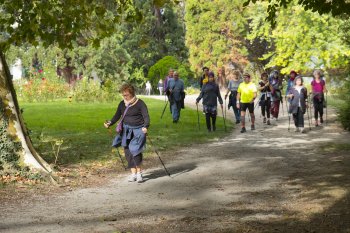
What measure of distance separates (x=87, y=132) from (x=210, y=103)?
3864 millimetres

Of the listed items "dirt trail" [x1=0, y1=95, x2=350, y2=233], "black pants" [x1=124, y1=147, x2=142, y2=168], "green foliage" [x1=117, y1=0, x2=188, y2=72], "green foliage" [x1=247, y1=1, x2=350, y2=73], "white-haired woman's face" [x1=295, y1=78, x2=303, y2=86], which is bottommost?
"dirt trail" [x1=0, y1=95, x2=350, y2=233]

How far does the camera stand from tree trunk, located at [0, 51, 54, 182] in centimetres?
1066

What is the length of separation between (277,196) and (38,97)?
2605 centimetres

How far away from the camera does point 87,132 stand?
60.2ft

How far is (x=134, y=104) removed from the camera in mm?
10727

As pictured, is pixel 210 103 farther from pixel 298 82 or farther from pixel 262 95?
pixel 262 95

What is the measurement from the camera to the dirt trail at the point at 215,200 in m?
7.29

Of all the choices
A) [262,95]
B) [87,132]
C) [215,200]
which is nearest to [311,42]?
[262,95]

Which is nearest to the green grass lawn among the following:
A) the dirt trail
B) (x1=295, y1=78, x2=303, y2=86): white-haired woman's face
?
the dirt trail

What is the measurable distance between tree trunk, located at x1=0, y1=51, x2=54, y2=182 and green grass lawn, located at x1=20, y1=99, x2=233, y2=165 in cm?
127

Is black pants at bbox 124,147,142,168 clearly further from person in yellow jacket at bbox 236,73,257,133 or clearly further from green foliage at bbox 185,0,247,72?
green foliage at bbox 185,0,247,72

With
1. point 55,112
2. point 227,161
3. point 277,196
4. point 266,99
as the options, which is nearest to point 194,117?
point 266,99

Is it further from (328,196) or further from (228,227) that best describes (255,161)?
(228,227)

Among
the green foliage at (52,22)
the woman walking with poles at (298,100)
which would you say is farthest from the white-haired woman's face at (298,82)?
the green foliage at (52,22)
